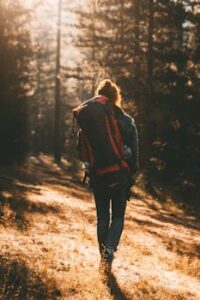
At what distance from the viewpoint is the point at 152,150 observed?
22703 millimetres

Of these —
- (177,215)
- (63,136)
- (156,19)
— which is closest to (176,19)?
(156,19)

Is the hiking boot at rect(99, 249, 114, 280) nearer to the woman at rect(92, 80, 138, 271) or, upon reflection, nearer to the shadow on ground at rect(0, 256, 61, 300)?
the woman at rect(92, 80, 138, 271)

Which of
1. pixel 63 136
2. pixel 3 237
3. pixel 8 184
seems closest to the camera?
pixel 3 237

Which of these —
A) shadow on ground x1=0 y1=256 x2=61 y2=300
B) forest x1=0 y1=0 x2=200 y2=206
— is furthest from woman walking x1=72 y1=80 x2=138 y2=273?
forest x1=0 y1=0 x2=200 y2=206

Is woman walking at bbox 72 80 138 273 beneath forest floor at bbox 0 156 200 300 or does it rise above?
above

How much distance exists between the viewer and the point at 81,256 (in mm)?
7312

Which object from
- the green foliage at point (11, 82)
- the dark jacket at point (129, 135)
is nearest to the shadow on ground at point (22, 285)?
the dark jacket at point (129, 135)

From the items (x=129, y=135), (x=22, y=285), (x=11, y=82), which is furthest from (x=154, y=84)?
(x=22, y=285)

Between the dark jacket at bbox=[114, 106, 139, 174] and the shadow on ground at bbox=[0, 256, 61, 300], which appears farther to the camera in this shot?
the dark jacket at bbox=[114, 106, 139, 174]

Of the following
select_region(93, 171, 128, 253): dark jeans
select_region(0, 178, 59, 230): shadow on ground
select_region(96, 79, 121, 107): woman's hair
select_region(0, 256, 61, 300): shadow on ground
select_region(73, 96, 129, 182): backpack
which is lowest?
select_region(0, 178, 59, 230): shadow on ground

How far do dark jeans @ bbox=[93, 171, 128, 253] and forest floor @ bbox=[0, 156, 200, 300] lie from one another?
1.49ft

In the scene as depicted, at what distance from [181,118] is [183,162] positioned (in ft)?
5.57

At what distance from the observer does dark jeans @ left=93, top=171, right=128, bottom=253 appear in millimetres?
6315

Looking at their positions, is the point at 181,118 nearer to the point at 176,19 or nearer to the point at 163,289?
the point at 176,19
